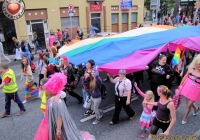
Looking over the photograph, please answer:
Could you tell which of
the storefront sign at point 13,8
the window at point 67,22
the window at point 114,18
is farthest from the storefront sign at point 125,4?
the storefront sign at point 13,8

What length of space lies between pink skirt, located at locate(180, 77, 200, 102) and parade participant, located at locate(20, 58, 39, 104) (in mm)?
4345

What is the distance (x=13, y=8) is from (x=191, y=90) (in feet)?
43.0

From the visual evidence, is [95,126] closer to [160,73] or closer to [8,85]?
[160,73]

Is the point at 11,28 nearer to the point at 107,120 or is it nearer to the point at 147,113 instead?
the point at 107,120

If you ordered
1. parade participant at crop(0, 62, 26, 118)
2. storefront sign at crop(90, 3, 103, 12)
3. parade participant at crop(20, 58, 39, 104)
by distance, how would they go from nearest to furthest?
1. parade participant at crop(0, 62, 26, 118)
2. parade participant at crop(20, 58, 39, 104)
3. storefront sign at crop(90, 3, 103, 12)

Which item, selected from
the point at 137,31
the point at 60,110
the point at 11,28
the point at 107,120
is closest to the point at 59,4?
the point at 11,28

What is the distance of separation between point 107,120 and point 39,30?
12368 mm

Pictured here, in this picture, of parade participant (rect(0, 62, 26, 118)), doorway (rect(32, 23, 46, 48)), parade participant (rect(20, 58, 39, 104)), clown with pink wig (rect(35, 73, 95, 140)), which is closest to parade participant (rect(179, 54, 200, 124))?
clown with pink wig (rect(35, 73, 95, 140))

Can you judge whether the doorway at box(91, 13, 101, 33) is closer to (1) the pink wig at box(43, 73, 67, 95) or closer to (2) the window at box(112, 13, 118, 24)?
(2) the window at box(112, 13, 118, 24)

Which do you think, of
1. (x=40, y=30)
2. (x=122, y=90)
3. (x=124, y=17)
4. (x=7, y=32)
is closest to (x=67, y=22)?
(x=40, y=30)

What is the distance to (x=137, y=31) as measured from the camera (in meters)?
8.70

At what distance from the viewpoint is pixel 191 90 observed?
13.5ft

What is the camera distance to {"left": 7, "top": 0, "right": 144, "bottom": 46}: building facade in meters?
14.5

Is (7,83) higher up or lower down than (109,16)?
lower down
